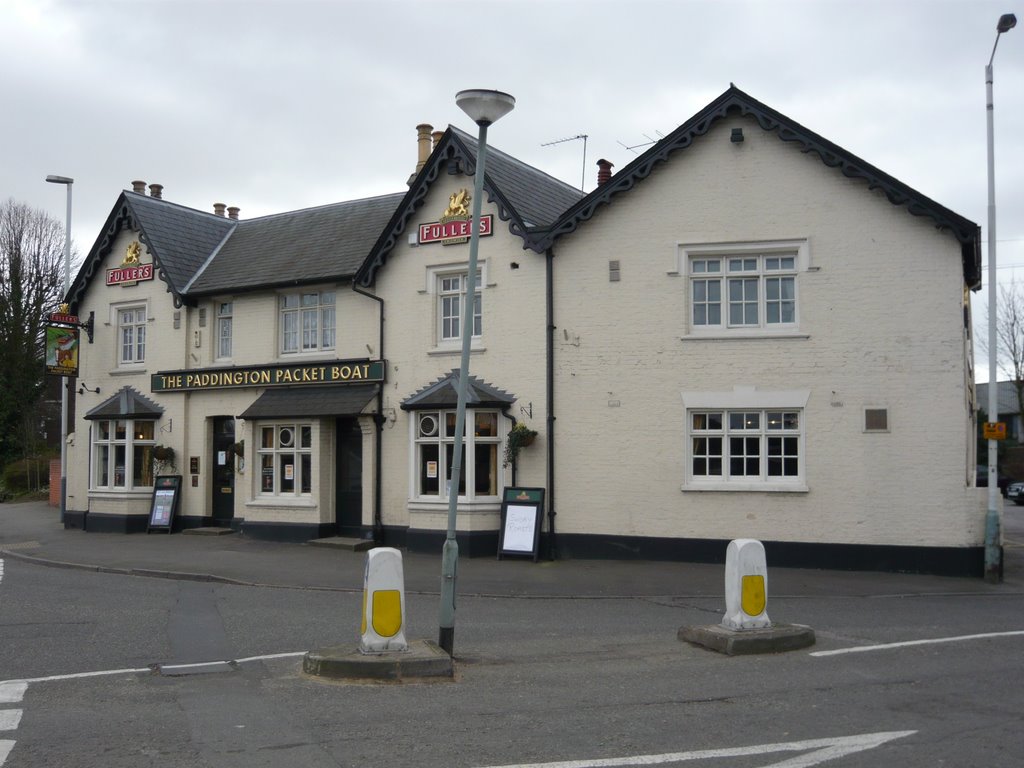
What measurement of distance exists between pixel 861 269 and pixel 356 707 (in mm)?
12339

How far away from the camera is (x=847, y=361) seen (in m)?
16.9

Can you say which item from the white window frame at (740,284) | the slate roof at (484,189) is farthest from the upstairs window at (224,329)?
the white window frame at (740,284)

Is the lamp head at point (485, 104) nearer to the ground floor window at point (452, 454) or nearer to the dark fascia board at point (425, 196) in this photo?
the dark fascia board at point (425, 196)

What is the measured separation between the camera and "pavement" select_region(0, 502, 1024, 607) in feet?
49.1

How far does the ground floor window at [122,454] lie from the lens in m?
24.3

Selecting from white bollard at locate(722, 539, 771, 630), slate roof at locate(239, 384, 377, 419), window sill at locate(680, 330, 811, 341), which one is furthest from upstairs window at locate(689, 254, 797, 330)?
white bollard at locate(722, 539, 771, 630)

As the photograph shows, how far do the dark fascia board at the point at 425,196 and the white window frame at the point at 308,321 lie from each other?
151 cm

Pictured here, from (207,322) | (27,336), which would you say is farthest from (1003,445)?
(27,336)

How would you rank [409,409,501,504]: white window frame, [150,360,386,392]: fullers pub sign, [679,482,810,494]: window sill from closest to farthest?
[679,482,810,494]: window sill → [409,409,501,504]: white window frame → [150,360,386,392]: fullers pub sign

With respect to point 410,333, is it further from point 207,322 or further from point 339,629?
point 339,629

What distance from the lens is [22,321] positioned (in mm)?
42781

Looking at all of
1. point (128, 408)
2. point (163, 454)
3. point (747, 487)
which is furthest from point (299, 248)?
point (747, 487)

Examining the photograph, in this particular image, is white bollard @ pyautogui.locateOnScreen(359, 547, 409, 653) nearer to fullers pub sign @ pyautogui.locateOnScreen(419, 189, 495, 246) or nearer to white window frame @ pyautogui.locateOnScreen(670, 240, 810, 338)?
white window frame @ pyautogui.locateOnScreen(670, 240, 810, 338)

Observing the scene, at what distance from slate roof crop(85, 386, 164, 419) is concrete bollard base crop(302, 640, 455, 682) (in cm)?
1640
